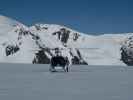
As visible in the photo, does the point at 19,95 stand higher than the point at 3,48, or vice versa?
the point at 3,48

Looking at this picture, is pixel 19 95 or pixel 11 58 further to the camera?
pixel 11 58

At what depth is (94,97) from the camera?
1296 cm

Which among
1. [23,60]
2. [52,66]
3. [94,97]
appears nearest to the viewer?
[94,97]

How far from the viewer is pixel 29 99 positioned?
11.8 meters

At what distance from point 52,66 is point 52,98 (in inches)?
988

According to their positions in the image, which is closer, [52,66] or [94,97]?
[94,97]

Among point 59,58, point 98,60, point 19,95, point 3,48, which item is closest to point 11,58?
point 3,48

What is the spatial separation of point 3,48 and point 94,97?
19111cm

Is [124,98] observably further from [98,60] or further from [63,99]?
[98,60]

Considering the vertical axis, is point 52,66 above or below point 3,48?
below

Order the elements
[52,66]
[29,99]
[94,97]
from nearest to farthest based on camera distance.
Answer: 1. [29,99]
2. [94,97]
3. [52,66]

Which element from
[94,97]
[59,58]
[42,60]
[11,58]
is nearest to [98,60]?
[42,60]

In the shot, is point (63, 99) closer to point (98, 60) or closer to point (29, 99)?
point (29, 99)

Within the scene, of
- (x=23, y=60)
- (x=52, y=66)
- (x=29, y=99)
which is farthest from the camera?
(x=23, y=60)
